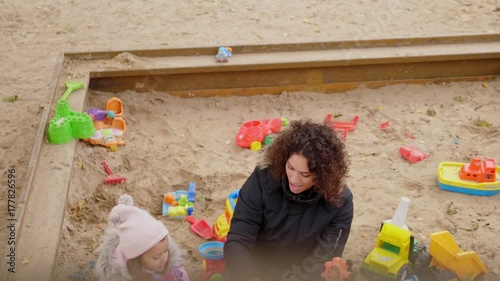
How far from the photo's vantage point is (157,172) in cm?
369

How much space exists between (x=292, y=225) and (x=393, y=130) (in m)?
1.76

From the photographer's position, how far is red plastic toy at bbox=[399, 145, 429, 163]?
3.80 meters

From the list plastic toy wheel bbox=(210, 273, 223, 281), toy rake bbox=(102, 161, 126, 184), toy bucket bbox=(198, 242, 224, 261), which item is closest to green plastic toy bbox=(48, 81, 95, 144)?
toy rake bbox=(102, 161, 126, 184)

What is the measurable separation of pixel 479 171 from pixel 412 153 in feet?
1.44

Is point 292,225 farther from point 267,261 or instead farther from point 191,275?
point 191,275

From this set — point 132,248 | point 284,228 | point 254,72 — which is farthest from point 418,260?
point 254,72

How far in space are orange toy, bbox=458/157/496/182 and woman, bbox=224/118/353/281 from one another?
1207 mm

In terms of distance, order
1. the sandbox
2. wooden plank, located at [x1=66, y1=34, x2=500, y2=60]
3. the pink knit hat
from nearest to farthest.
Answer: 1. the pink knit hat
2. the sandbox
3. wooden plank, located at [x1=66, y1=34, x2=500, y2=60]

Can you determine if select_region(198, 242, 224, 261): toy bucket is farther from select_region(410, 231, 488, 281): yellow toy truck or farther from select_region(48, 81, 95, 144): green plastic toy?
select_region(48, 81, 95, 144): green plastic toy

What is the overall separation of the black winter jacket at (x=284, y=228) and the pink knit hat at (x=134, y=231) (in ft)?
1.14

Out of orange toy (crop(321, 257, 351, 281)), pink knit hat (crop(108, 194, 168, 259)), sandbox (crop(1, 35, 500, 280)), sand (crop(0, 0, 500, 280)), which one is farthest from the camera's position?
sandbox (crop(1, 35, 500, 280))

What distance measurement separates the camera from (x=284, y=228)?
8.57ft

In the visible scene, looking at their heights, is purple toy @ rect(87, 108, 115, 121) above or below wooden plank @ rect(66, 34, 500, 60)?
below

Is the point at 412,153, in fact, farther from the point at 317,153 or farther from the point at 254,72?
the point at 317,153
